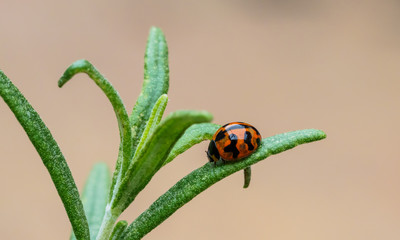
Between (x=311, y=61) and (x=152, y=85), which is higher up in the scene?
(x=311, y=61)

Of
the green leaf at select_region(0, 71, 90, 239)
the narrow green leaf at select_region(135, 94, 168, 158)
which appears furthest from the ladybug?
the green leaf at select_region(0, 71, 90, 239)

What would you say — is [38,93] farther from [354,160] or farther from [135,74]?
[354,160]

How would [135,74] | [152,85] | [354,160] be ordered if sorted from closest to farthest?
1. [152,85]
2. [354,160]
3. [135,74]

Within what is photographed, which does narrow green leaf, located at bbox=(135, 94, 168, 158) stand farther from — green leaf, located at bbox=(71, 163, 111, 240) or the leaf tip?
green leaf, located at bbox=(71, 163, 111, 240)

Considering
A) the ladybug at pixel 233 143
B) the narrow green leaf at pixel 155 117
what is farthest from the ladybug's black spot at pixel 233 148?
the narrow green leaf at pixel 155 117

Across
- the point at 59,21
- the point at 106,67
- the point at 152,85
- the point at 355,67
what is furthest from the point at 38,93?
the point at 152,85

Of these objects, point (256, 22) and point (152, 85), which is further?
point (256, 22)
